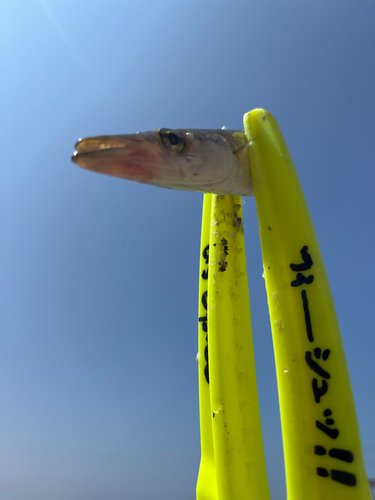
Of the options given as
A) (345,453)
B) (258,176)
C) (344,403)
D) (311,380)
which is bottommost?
(345,453)

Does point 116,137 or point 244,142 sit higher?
point 244,142

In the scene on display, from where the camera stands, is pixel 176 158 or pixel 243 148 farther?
pixel 243 148

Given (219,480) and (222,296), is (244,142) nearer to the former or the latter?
(222,296)

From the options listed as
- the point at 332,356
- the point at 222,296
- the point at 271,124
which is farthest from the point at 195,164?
the point at 332,356

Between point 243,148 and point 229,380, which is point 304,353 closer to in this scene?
point 229,380

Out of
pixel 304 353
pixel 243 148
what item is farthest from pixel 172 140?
pixel 304 353

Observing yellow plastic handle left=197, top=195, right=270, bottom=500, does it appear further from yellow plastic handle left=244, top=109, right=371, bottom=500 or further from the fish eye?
the fish eye

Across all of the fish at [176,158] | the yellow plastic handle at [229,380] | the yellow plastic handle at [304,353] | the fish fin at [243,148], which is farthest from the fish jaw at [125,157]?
the yellow plastic handle at [229,380]
